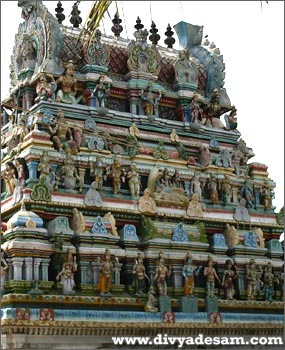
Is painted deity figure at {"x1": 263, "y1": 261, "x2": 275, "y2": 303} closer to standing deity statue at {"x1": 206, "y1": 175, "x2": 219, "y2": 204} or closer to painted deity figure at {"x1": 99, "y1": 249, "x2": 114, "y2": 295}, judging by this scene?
standing deity statue at {"x1": 206, "y1": 175, "x2": 219, "y2": 204}

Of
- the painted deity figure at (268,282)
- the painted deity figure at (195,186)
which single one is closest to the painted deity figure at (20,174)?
the painted deity figure at (195,186)

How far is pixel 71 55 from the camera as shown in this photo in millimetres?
20844

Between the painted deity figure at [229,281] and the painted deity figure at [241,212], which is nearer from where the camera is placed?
the painted deity figure at [229,281]

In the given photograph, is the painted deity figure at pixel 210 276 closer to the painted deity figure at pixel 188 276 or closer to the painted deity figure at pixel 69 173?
the painted deity figure at pixel 188 276

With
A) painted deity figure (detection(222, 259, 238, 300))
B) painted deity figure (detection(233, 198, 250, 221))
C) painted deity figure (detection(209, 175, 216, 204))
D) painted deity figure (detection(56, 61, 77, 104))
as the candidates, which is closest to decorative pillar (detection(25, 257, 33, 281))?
painted deity figure (detection(56, 61, 77, 104))

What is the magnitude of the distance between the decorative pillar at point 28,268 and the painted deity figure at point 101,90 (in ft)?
17.5

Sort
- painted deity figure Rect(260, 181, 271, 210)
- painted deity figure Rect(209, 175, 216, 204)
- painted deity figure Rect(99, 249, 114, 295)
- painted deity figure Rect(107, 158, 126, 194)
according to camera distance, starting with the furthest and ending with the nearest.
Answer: painted deity figure Rect(260, 181, 271, 210)
painted deity figure Rect(209, 175, 216, 204)
painted deity figure Rect(107, 158, 126, 194)
painted deity figure Rect(99, 249, 114, 295)

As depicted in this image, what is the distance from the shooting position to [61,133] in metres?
19.1

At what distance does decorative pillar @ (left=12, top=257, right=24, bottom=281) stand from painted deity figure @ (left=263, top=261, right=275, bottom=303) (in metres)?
7.26

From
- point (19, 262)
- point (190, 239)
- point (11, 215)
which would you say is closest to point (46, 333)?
point (19, 262)

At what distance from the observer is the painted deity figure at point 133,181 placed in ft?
63.9

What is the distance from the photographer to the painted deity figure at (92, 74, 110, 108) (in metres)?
20.3

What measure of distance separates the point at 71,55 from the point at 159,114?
10.5 ft

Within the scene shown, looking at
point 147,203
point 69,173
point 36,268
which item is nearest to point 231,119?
point 147,203
